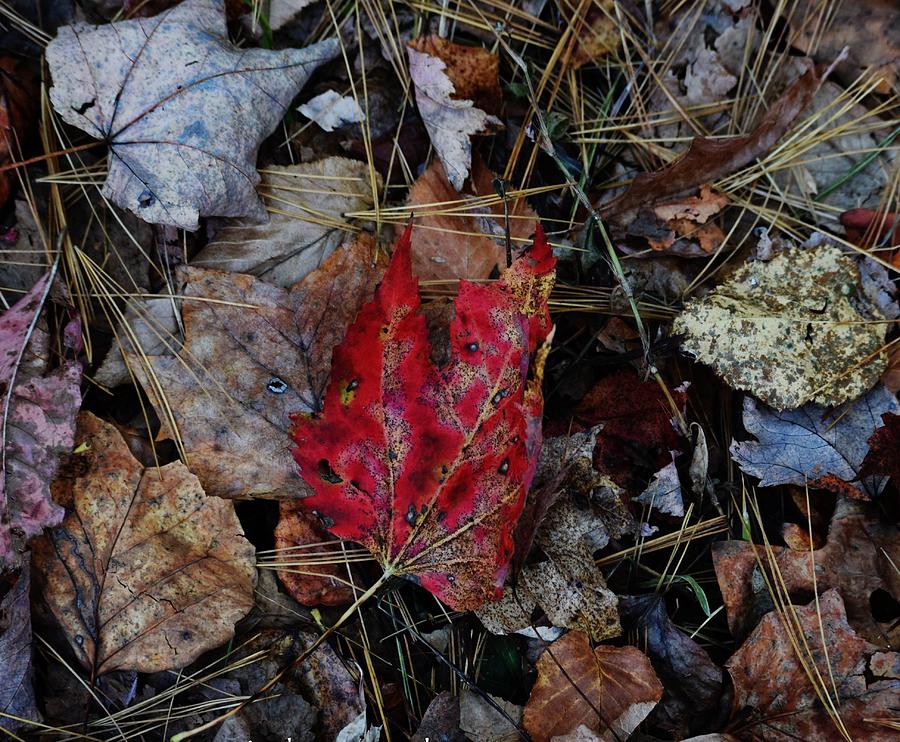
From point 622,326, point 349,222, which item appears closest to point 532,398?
point 622,326

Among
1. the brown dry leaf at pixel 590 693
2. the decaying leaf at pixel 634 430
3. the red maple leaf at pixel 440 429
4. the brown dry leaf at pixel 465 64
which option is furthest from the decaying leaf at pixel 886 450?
the brown dry leaf at pixel 465 64

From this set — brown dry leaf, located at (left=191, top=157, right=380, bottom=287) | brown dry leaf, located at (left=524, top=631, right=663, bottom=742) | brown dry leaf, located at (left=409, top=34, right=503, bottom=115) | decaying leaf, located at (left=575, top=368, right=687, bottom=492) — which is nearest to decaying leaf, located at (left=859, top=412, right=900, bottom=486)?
decaying leaf, located at (left=575, top=368, right=687, bottom=492)

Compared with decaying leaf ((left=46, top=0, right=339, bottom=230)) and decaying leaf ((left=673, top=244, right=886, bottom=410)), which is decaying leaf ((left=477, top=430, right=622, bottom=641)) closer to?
decaying leaf ((left=673, top=244, right=886, bottom=410))

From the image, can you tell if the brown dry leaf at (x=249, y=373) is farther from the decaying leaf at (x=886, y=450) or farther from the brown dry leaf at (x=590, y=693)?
the decaying leaf at (x=886, y=450)

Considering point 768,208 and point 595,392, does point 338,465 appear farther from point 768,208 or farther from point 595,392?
point 768,208

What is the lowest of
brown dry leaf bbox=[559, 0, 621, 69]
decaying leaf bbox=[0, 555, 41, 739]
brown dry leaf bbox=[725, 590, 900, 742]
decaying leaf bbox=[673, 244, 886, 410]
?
decaying leaf bbox=[0, 555, 41, 739]
